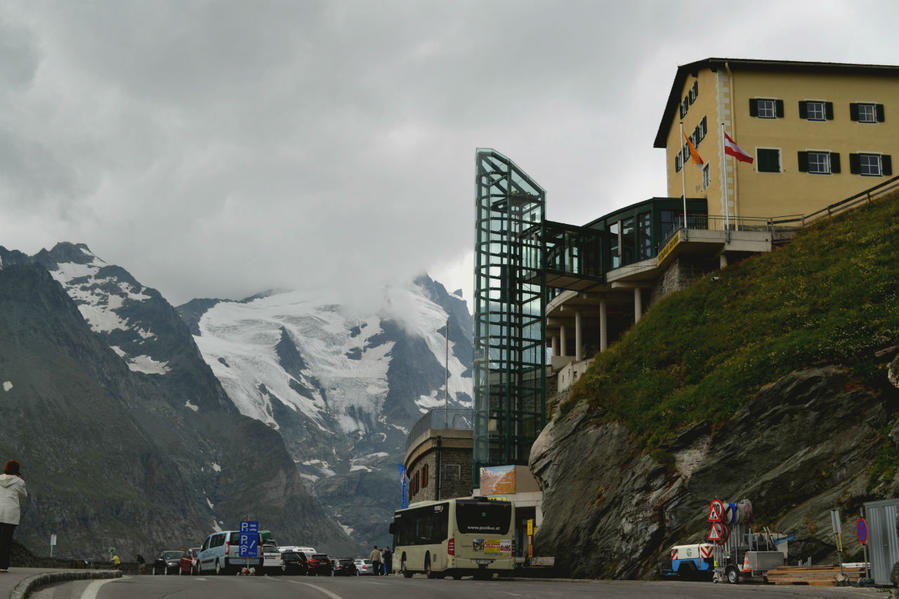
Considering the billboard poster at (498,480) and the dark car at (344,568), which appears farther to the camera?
the dark car at (344,568)

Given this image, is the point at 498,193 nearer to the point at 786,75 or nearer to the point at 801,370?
the point at 786,75

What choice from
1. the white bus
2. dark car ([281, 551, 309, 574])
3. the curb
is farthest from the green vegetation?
the curb

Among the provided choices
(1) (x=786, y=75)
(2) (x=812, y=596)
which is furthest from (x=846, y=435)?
(1) (x=786, y=75)

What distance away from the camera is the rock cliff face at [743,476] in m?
31.7

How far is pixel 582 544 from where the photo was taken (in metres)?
40.8

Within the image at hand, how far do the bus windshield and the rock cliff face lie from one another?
4719 mm

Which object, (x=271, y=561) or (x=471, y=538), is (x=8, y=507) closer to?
(x=471, y=538)

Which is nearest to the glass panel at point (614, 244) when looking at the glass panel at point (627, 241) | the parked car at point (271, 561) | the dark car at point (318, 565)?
the glass panel at point (627, 241)

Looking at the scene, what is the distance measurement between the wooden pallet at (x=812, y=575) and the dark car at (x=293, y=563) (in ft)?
90.9

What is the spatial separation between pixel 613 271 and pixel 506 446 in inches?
502

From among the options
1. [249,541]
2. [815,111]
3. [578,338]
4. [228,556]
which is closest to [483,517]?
[249,541]

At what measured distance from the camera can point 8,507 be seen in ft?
56.4

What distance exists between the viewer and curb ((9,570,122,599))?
1339 centimetres

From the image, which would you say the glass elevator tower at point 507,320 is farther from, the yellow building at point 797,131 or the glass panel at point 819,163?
the glass panel at point 819,163
